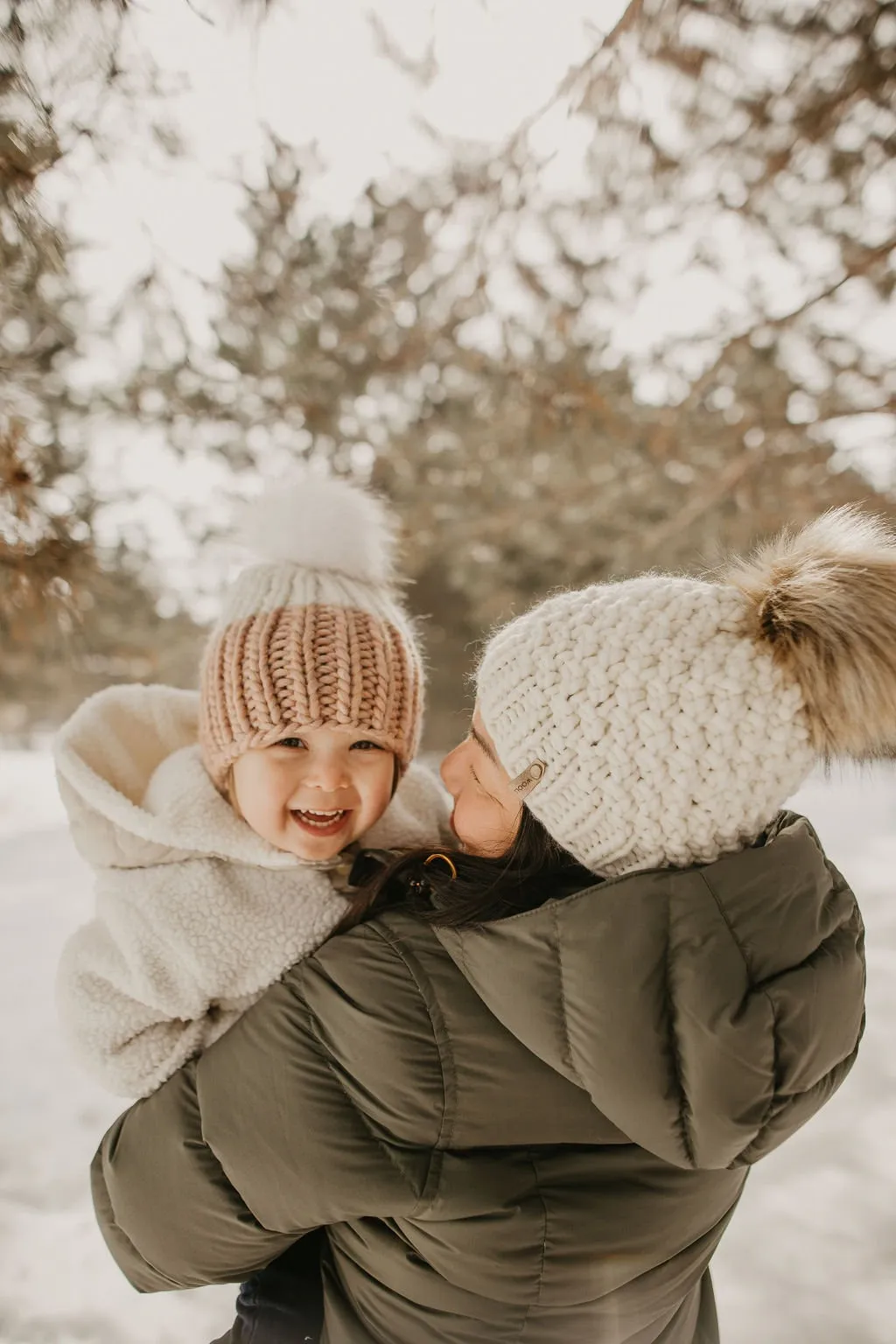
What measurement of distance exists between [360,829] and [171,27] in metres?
1.11

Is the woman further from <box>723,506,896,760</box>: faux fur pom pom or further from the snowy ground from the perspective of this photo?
the snowy ground

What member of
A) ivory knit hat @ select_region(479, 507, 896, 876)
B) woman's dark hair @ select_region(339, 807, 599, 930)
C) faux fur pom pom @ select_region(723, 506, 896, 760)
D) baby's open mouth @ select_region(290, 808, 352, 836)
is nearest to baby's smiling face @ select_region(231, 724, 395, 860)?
baby's open mouth @ select_region(290, 808, 352, 836)

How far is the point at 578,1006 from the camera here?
750 mm

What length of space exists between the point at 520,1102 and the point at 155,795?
64cm

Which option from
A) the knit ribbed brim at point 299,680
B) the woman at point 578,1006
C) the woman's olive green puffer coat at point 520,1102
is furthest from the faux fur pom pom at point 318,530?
the woman's olive green puffer coat at point 520,1102

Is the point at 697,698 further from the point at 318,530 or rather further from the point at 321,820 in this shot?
the point at 318,530

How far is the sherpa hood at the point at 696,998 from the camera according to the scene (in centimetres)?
71

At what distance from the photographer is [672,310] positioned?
7.65 ft

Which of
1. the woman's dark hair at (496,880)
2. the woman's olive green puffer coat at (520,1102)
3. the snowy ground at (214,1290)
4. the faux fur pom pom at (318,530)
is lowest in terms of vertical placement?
the snowy ground at (214,1290)

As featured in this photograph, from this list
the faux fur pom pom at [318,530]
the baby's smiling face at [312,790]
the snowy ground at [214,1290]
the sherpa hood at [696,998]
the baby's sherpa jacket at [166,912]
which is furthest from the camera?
the snowy ground at [214,1290]

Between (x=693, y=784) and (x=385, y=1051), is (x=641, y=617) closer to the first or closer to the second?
(x=693, y=784)

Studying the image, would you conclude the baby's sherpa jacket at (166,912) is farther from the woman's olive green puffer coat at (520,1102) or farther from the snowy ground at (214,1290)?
the snowy ground at (214,1290)

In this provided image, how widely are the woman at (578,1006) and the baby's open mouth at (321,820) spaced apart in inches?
7.9

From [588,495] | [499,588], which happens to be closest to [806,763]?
[588,495]
